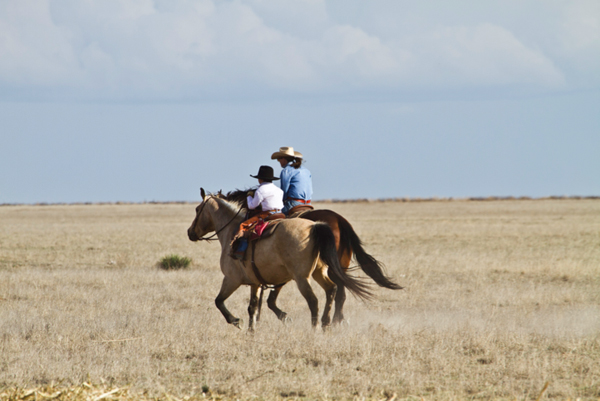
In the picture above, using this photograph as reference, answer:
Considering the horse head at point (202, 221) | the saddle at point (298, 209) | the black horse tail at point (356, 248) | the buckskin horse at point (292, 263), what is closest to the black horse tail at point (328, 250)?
the buckskin horse at point (292, 263)

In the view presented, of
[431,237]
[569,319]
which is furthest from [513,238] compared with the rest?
[569,319]

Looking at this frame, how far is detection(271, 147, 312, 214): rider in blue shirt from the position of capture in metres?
9.15

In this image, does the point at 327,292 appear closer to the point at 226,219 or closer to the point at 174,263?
the point at 226,219

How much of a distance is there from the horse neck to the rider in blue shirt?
2.69 feet

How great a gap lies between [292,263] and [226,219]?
1641 millimetres

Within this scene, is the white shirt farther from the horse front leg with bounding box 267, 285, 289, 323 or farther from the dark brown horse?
the horse front leg with bounding box 267, 285, 289, 323

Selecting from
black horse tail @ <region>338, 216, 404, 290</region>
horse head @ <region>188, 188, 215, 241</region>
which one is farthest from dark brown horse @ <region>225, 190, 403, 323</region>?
horse head @ <region>188, 188, 215, 241</region>

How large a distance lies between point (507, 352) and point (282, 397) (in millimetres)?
2878

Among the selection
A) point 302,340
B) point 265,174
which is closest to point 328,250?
point 302,340

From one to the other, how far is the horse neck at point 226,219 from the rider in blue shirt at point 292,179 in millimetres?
821

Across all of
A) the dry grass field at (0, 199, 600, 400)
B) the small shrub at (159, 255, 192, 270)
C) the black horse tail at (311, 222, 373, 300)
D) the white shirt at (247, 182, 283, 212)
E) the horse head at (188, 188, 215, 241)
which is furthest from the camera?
the small shrub at (159, 255, 192, 270)

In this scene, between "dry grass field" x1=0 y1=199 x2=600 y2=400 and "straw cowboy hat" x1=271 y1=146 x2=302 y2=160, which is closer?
"dry grass field" x1=0 y1=199 x2=600 y2=400

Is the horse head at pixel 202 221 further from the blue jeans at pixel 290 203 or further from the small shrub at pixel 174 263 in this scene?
the small shrub at pixel 174 263

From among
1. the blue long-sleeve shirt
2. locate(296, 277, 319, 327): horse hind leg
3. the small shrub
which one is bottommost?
the small shrub
